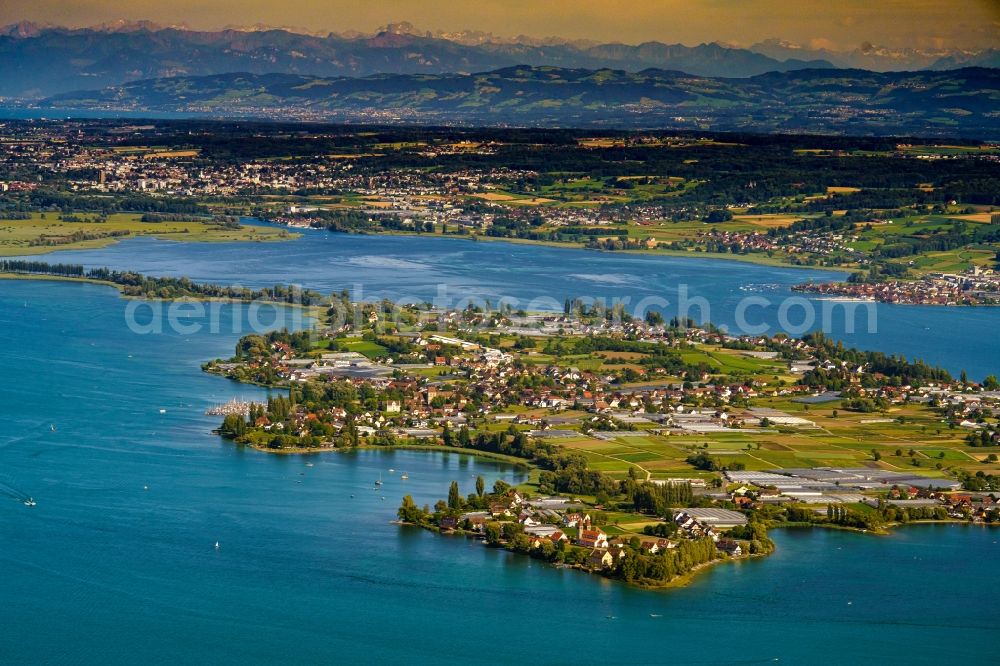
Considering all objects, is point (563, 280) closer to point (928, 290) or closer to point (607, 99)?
point (928, 290)

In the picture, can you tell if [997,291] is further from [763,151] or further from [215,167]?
[215,167]

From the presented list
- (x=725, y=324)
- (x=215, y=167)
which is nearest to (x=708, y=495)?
(x=725, y=324)

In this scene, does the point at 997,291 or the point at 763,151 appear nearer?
the point at 997,291

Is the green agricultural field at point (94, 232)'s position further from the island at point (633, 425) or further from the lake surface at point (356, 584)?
the lake surface at point (356, 584)

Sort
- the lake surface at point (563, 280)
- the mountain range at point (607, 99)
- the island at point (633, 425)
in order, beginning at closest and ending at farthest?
the island at point (633, 425) → the lake surface at point (563, 280) → the mountain range at point (607, 99)

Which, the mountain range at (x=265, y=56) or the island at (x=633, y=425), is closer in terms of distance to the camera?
the island at (x=633, y=425)

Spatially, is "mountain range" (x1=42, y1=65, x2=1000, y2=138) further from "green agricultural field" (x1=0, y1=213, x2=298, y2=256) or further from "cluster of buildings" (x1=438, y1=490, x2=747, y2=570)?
"cluster of buildings" (x1=438, y1=490, x2=747, y2=570)

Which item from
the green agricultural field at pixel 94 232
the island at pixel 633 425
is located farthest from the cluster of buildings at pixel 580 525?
the green agricultural field at pixel 94 232
